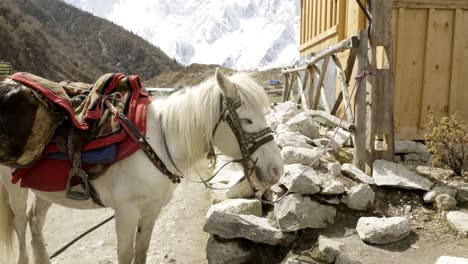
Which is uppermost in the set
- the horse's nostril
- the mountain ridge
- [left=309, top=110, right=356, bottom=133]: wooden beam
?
the mountain ridge

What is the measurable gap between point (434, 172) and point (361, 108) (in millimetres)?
1060

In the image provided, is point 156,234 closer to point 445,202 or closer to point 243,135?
point 243,135

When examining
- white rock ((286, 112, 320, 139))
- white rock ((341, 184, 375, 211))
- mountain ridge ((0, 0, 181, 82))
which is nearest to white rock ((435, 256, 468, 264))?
white rock ((341, 184, 375, 211))

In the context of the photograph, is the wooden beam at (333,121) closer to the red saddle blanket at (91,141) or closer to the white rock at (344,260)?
the white rock at (344,260)

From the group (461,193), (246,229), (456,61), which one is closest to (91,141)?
(246,229)

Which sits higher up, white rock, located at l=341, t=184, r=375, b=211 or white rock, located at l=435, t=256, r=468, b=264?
white rock, located at l=341, t=184, r=375, b=211

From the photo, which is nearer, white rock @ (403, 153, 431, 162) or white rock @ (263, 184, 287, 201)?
white rock @ (263, 184, 287, 201)

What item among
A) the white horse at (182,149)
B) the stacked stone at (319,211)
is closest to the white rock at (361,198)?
the stacked stone at (319,211)

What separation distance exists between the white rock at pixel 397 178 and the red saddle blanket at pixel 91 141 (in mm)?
2321

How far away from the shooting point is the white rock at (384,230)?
2939 mm

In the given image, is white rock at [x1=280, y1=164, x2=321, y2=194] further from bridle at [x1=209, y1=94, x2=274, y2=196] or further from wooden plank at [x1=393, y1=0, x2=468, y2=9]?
wooden plank at [x1=393, y1=0, x2=468, y2=9]

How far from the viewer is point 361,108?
394cm

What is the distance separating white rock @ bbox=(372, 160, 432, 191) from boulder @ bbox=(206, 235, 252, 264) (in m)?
1.42

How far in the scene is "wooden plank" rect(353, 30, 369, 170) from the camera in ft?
12.8
